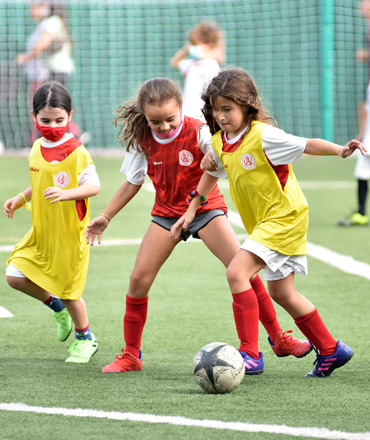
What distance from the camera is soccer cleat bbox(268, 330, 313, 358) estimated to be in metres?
4.49

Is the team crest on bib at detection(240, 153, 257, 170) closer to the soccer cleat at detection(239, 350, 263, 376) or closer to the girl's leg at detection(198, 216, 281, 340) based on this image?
the girl's leg at detection(198, 216, 281, 340)

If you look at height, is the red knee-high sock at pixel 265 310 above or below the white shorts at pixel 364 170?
below

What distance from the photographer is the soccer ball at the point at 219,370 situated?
13.1 feet

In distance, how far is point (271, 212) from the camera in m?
4.32

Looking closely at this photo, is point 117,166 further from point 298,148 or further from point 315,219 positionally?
point 298,148

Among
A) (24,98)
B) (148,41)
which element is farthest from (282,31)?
(24,98)

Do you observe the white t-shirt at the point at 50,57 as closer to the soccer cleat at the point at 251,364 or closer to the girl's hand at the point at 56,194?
the girl's hand at the point at 56,194

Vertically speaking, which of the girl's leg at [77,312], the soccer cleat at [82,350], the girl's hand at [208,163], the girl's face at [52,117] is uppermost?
the girl's face at [52,117]

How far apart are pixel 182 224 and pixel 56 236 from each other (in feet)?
2.64

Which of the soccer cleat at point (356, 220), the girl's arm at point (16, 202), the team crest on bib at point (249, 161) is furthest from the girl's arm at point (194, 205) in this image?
the soccer cleat at point (356, 220)

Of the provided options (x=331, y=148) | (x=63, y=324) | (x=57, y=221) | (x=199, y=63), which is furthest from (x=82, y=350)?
(x=199, y=63)

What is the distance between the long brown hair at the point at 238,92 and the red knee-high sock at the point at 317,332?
101cm

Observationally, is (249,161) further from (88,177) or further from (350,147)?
(88,177)

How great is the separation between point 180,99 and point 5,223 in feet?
17.8
